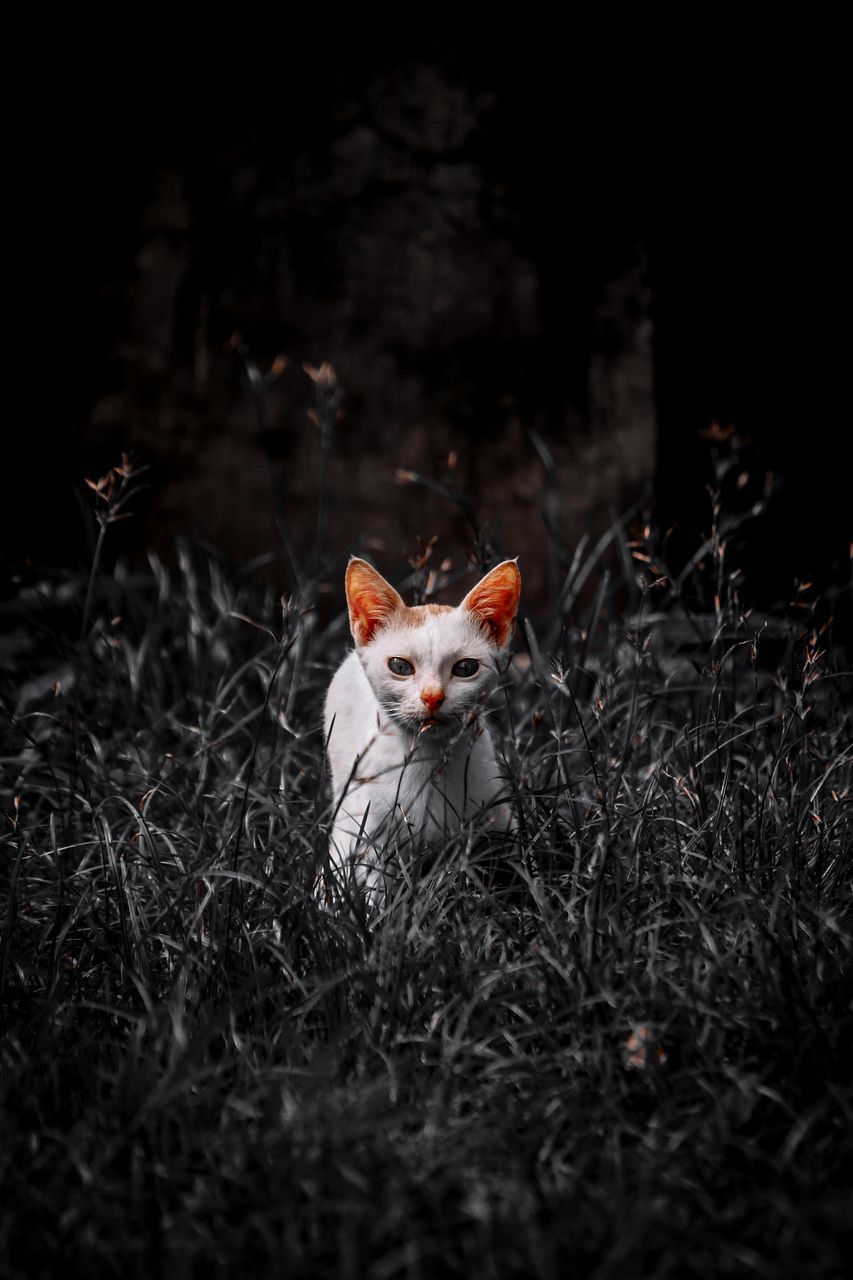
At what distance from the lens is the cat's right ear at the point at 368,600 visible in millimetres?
2045

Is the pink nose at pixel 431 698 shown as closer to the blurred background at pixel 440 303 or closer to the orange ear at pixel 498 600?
the orange ear at pixel 498 600

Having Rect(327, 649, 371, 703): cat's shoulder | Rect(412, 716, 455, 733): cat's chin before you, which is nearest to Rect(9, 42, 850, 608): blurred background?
Rect(327, 649, 371, 703): cat's shoulder

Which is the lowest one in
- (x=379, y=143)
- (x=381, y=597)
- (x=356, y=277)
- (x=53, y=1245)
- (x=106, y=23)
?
(x=53, y=1245)

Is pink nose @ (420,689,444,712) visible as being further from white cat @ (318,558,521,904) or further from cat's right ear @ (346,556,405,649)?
cat's right ear @ (346,556,405,649)

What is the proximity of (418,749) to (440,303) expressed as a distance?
2.01 m

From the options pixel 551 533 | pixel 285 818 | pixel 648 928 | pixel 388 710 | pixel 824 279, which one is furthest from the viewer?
pixel 824 279

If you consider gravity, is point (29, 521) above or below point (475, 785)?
above

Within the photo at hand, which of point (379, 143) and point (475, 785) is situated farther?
point (379, 143)

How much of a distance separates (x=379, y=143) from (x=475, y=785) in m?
2.38

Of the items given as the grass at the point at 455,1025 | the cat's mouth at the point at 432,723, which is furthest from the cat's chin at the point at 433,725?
the grass at the point at 455,1025

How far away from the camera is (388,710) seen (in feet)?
6.72

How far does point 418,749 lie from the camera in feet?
6.77

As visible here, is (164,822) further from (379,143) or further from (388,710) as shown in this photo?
(379,143)

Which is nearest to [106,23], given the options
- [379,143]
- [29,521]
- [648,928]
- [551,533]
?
[379,143]
